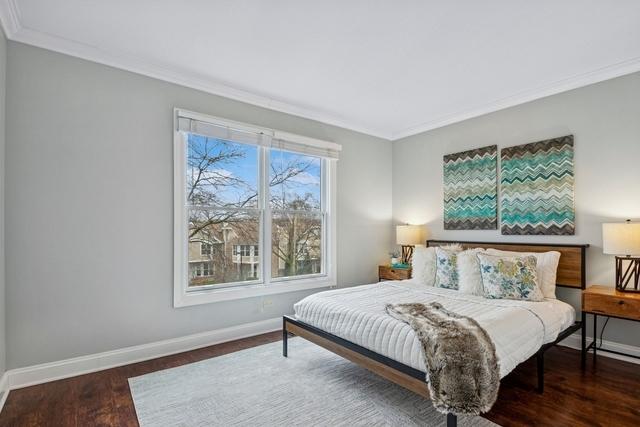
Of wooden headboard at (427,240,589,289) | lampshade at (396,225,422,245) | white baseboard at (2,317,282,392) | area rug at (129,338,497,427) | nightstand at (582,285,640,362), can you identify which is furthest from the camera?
lampshade at (396,225,422,245)

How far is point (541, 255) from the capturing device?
3334 mm

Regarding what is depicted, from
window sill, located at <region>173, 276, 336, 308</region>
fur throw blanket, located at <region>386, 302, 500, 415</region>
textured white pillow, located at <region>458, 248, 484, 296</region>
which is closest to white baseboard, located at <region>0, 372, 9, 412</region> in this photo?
window sill, located at <region>173, 276, 336, 308</region>

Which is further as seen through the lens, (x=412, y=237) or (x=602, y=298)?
(x=412, y=237)

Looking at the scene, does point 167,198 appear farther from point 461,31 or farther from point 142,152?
point 461,31

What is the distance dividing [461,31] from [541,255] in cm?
227

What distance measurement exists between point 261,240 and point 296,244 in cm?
55

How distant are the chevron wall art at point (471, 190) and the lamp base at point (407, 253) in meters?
0.67

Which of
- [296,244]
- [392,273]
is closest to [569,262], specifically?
[392,273]

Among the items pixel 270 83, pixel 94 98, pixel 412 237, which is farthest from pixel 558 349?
pixel 94 98

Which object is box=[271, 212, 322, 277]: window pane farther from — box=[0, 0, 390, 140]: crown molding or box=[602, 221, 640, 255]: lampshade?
box=[602, 221, 640, 255]: lampshade

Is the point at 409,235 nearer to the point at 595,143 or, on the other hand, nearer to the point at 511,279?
the point at 511,279

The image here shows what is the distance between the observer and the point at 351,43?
2.76 meters

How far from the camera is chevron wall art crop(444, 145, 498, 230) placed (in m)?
4.08

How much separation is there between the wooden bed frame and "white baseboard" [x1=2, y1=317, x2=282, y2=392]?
2.41 ft
